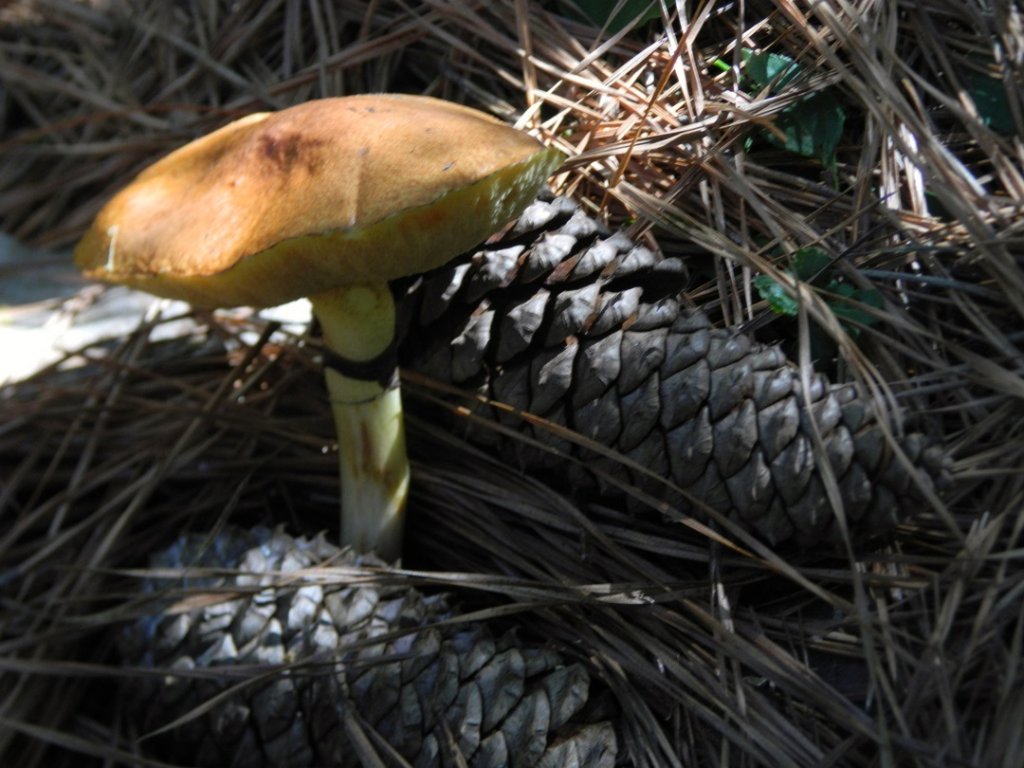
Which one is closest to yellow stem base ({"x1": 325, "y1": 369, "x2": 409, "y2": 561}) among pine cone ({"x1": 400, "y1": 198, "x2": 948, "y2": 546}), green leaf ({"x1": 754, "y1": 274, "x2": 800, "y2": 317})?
pine cone ({"x1": 400, "y1": 198, "x2": 948, "y2": 546})

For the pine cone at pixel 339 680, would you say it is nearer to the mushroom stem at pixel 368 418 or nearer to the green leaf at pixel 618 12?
the mushroom stem at pixel 368 418

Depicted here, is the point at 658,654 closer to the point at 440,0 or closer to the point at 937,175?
the point at 937,175

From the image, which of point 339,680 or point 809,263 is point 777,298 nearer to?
point 809,263

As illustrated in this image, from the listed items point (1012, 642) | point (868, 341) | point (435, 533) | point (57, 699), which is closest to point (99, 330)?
point (57, 699)

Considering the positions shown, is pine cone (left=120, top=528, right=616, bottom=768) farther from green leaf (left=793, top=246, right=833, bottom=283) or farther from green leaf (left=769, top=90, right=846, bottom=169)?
green leaf (left=769, top=90, right=846, bottom=169)

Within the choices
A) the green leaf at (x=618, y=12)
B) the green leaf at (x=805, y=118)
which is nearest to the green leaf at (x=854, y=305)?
the green leaf at (x=805, y=118)

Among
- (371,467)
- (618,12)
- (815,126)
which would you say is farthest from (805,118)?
(371,467)

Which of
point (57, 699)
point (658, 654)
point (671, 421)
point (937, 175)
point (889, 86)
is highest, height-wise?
point (889, 86)
